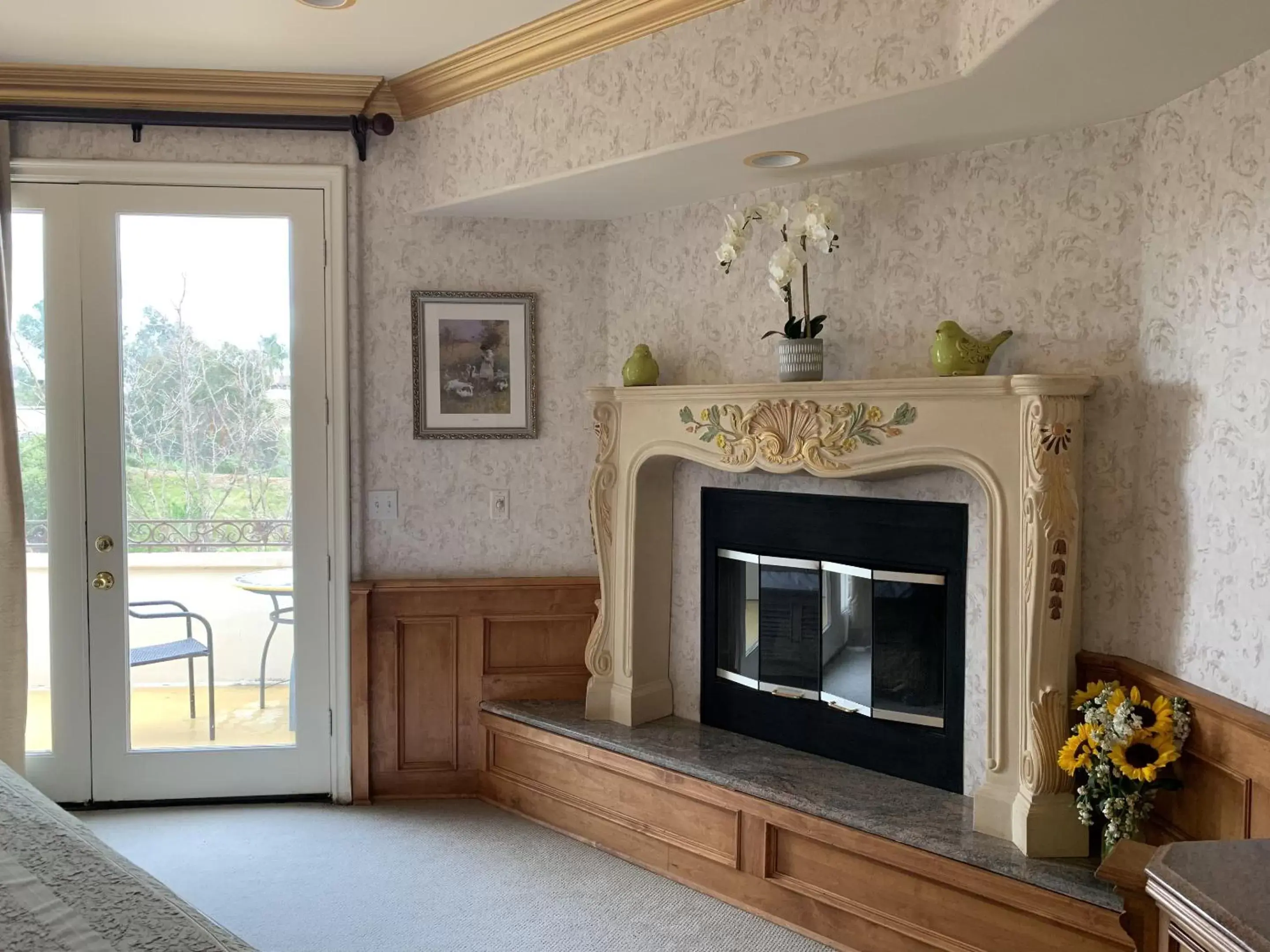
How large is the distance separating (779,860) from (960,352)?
1.48 m

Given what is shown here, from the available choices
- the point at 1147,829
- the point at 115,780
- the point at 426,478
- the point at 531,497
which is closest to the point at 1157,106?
the point at 1147,829

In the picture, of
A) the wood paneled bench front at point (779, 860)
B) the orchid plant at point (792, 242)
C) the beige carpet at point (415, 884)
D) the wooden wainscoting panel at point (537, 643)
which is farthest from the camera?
the wooden wainscoting panel at point (537, 643)

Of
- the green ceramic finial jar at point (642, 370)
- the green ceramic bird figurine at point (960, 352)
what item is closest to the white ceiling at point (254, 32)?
the green ceramic finial jar at point (642, 370)

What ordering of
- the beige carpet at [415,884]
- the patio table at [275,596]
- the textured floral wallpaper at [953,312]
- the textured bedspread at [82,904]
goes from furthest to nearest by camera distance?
the patio table at [275,596] → the beige carpet at [415,884] → the textured floral wallpaper at [953,312] → the textured bedspread at [82,904]

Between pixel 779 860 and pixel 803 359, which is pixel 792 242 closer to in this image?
pixel 803 359

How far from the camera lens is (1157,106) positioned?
2344mm

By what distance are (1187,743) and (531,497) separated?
7.40ft

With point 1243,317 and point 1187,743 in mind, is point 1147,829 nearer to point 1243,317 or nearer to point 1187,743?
point 1187,743

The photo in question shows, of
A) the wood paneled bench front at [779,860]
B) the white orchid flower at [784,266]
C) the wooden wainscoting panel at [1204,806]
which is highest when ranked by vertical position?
the white orchid flower at [784,266]

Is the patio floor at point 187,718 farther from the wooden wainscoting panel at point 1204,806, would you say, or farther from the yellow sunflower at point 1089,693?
the wooden wainscoting panel at point 1204,806

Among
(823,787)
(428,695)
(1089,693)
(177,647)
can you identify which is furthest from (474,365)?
(1089,693)

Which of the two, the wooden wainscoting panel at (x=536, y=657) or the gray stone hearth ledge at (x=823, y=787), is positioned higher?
the wooden wainscoting panel at (x=536, y=657)

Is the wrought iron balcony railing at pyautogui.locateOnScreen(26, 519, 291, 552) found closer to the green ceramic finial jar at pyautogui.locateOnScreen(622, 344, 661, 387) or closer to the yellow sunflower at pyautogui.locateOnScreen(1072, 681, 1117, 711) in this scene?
the green ceramic finial jar at pyautogui.locateOnScreen(622, 344, 661, 387)

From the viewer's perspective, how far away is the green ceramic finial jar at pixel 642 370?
10.9 ft
